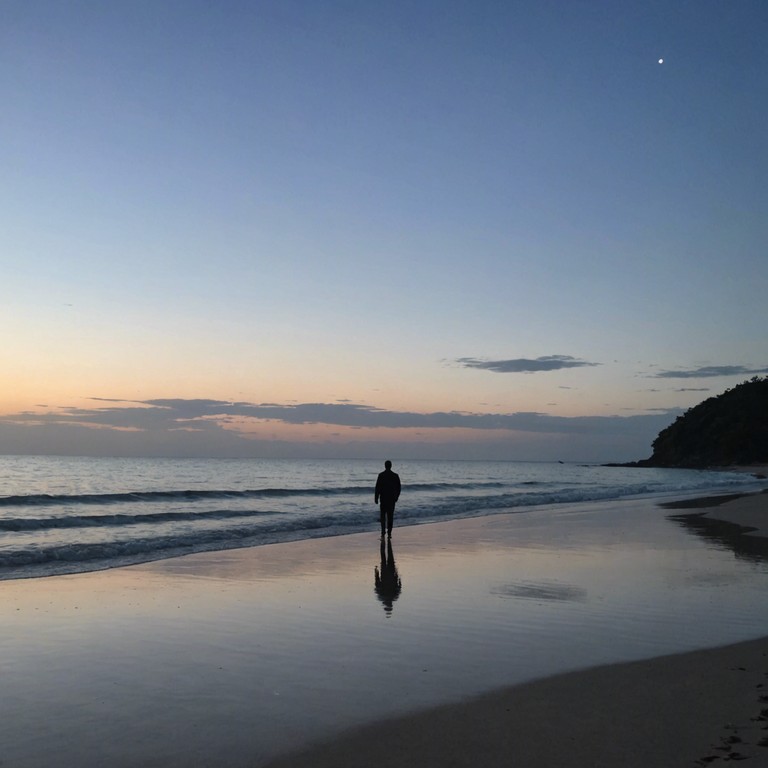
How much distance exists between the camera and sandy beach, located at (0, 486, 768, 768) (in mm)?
4375

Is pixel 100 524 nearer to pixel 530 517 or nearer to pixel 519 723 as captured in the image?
pixel 530 517

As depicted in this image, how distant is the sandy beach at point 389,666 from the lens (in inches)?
172

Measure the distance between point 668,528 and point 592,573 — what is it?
8820mm

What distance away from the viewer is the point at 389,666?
6.17 meters

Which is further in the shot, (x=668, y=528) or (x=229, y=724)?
(x=668, y=528)

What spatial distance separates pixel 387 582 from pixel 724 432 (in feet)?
367

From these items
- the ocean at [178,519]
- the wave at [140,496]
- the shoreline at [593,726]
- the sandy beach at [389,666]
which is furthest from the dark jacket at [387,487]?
the wave at [140,496]

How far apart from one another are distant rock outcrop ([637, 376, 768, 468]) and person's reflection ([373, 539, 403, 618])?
10297 centimetres

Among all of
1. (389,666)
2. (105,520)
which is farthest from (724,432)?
(389,666)

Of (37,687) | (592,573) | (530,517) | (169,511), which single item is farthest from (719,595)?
(169,511)

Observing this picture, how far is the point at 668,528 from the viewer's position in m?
18.8

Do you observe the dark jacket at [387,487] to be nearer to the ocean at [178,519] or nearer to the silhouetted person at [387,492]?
the silhouetted person at [387,492]

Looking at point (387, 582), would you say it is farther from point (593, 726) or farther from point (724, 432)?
point (724, 432)

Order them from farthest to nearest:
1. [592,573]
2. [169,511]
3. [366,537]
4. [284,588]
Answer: [169,511] → [366,537] → [592,573] → [284,588]
